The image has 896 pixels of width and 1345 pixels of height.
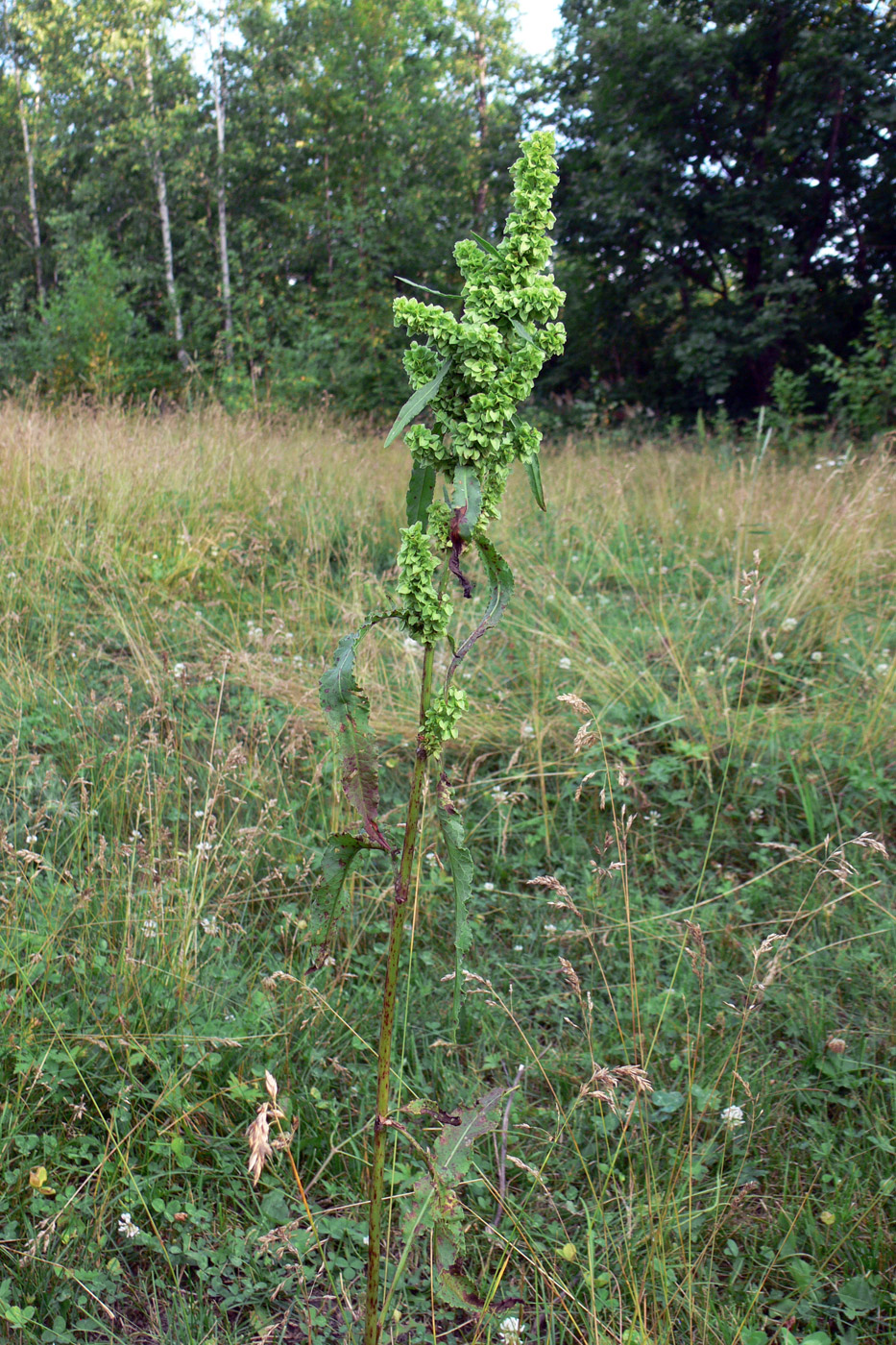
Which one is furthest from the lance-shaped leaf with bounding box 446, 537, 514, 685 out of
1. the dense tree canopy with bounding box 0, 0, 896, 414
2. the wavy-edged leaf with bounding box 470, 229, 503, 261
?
the dense tree canopy with bounding box 0, 0, 896, 414

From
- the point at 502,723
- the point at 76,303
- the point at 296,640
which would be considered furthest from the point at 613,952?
the point at 76,303

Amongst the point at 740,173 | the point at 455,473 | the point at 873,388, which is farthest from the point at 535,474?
the point at 740,173

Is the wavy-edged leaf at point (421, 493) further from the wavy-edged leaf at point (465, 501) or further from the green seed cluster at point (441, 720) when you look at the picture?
the green seed cluster at point (441, 720)

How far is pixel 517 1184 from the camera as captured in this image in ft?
5.57

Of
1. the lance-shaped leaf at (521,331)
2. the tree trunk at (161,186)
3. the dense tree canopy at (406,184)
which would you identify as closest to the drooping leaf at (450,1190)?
the lance-shaped leaf at (521,331)

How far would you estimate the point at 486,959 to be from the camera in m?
2.26

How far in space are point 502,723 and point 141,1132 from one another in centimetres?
180

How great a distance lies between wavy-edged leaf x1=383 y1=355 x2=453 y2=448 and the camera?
848 millimetres

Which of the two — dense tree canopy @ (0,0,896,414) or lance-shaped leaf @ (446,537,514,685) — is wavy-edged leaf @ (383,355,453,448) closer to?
lance-shaped leaf @ (446,537,514,685)

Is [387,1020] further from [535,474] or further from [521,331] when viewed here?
[521,331]

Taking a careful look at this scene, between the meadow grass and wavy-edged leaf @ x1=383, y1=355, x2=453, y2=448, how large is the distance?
2.83 feet

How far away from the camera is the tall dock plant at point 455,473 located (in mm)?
929

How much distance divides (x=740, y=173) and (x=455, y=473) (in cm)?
1416

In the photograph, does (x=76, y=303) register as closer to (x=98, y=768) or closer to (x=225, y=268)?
(x=225, y=268)
